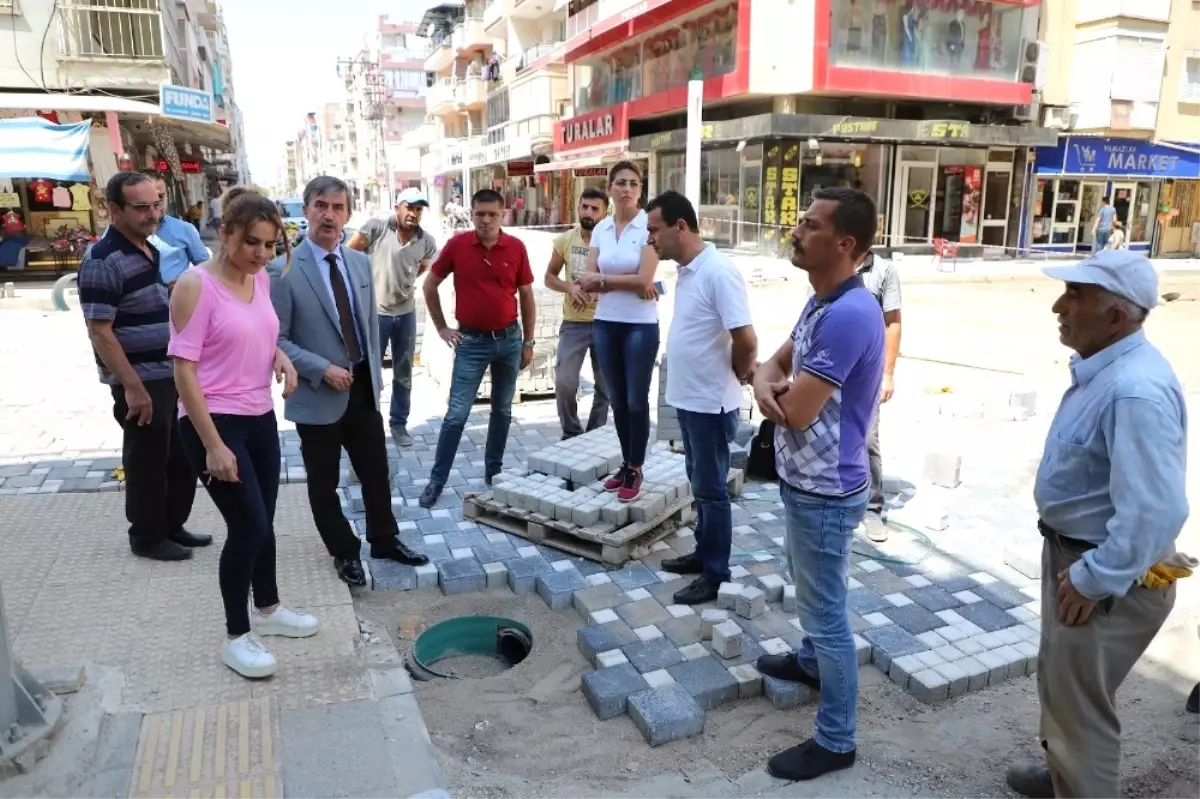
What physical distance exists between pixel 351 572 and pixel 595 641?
135 centimetres

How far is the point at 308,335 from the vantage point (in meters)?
4.04

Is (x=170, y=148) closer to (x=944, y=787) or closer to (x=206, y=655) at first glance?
(x=206, y=655)

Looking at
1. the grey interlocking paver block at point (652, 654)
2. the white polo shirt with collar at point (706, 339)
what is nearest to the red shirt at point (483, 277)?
the white polo shirt with collar at point (706, 339)

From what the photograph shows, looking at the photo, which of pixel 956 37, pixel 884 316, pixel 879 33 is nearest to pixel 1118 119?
pixel 956 37

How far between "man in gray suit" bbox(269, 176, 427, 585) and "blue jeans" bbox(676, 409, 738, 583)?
1607 millimetres

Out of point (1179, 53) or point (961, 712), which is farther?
point (1179, 53)

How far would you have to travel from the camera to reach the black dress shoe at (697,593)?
4074 millimetres

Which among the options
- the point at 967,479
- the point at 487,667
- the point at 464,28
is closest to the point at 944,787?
the point at 487,667

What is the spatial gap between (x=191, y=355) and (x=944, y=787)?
10.1 feet

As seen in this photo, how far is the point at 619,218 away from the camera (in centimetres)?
532

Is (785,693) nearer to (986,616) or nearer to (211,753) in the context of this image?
(986,616)

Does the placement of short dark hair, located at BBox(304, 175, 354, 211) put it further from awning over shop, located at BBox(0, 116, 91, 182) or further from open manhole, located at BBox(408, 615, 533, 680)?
awning over shop, located at BBox(0, 116, 91, 182)

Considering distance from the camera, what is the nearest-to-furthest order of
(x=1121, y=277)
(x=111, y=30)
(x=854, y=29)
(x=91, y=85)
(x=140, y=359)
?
(x=1121, y=277)
(x=140, y=359)
(x=91, y=85)
(x=111, y=30)
(x=854, y=29)

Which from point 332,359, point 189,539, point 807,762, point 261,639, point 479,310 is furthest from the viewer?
point 479,310
